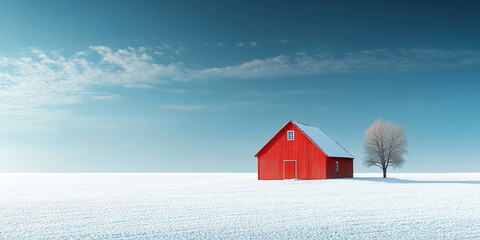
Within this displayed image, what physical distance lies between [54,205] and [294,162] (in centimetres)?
2880

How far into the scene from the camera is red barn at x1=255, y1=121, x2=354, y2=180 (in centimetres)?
4581

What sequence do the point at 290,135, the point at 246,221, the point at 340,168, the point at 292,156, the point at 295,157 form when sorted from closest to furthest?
1. the point at 246,221
2. the point at 295,157
3. the point at 292,156
4. the point at 290,135
5. the point at 340,168

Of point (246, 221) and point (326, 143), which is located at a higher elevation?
point (326, 143)

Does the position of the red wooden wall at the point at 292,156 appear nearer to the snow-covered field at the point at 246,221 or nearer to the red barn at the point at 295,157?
the red barn at the point at 295,157

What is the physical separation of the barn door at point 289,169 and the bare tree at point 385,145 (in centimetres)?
1669

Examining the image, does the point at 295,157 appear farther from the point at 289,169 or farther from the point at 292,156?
the point at 289,169

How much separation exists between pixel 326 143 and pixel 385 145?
12.3m

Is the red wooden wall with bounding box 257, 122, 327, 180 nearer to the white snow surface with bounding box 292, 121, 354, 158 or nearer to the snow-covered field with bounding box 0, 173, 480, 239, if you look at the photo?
the white snow surface with bounding box 292, 121, 354, 158

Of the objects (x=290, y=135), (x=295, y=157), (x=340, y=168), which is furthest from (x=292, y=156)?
(x=340, y=168)

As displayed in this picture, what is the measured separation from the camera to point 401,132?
58844 millimetres

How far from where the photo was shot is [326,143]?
50875 mm

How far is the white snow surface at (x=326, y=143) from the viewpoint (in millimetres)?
47125

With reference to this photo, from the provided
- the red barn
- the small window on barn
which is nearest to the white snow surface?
the red barn

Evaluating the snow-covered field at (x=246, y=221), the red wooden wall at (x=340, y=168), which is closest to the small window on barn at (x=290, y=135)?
the red wooden wall at (x=340, y=168)
